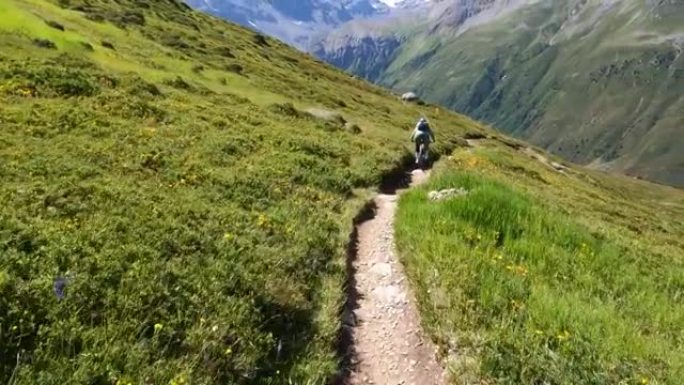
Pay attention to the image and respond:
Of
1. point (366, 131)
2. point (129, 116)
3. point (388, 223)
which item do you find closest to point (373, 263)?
point (388, 223)

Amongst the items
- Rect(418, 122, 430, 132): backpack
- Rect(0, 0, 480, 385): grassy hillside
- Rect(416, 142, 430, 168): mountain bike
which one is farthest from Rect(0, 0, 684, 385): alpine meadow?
Rect(418, 122, 430, 132): backpack

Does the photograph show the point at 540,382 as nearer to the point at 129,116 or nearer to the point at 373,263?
the point at 373,263

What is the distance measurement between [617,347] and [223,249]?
772 cm

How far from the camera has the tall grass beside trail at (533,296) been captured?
1003 centimetres

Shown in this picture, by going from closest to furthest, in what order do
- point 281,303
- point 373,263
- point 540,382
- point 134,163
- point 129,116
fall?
point 540,382 < point 281,303 < point 373,263 < point 134,163 < point 129,116

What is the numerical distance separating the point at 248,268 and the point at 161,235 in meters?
1.94

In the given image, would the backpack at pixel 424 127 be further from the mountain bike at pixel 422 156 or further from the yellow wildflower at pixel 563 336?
the yellow wildflower at pixel 563 336

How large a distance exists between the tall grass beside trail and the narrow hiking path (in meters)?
0.39

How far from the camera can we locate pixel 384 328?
12.2 metres

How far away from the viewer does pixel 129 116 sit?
2559cm

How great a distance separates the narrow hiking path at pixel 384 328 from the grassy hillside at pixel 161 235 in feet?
1.89

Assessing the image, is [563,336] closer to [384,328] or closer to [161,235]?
[384,328]

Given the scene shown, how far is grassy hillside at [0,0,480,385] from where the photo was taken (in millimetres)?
8562

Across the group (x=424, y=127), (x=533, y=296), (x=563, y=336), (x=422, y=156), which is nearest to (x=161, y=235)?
(x=533, y=296)
